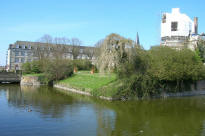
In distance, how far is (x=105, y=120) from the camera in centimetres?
1803

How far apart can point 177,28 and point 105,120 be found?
161 ft

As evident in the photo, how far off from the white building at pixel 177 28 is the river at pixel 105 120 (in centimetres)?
3810

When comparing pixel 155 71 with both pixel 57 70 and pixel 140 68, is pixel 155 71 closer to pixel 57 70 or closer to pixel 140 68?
pixel 140 68

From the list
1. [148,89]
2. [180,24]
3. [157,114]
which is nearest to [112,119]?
[157,114]

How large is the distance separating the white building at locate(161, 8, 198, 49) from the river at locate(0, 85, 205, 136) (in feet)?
125

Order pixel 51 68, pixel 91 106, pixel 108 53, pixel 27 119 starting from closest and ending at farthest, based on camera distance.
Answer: pixel 27 119
pixel 91 106
pixel 108 53
pixel 51 68

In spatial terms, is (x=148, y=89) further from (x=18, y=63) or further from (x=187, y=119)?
(x=18, y=63)

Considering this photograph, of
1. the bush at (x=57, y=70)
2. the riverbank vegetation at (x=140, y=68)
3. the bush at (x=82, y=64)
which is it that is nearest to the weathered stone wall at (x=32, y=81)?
the bush at (x=57, y=70)

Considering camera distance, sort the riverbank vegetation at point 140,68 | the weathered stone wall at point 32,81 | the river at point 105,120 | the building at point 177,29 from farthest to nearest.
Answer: the building at point 177,29
the weathered stone wall at point 32,81
the riverbank vegetation at point 140,68
the river at point 105,120

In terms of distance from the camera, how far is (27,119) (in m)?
17.8

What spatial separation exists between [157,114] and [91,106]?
6914 millimetres

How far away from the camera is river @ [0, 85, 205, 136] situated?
48.6 ft

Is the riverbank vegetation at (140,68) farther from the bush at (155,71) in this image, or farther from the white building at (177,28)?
the white building at (177,28)

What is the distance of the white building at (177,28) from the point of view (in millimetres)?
59969
